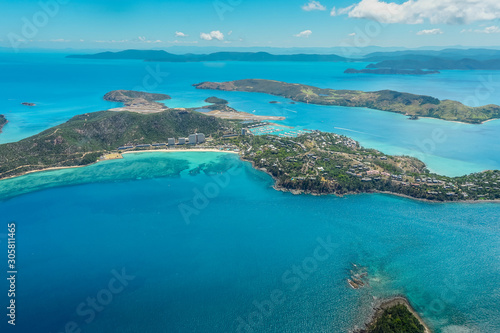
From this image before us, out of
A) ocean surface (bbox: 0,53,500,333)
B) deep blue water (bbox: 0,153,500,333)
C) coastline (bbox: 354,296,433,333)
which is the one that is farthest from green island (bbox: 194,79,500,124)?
coastline (bbox: 354,296,433,333)

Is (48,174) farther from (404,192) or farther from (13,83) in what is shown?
(13,83)

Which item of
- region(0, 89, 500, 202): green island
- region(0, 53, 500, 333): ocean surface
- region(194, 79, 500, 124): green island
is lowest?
region(0, 53, 500, 333): ocean surface

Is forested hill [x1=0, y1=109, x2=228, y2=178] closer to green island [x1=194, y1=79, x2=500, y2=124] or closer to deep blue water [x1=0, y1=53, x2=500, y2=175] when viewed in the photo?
deep blue water [x1=0, y1=53, x2=500, y2=175]

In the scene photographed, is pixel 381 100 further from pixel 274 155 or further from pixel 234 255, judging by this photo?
pixel 234 255

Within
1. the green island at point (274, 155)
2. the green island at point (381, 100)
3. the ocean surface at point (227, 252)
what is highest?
the green island at point (381, 100)

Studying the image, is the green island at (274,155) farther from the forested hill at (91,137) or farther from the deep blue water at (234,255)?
the deep blue water at (234,255)

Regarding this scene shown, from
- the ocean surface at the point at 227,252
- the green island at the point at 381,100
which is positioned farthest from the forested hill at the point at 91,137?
the green island at the point at 381,100

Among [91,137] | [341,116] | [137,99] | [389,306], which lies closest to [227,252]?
[389,306]
